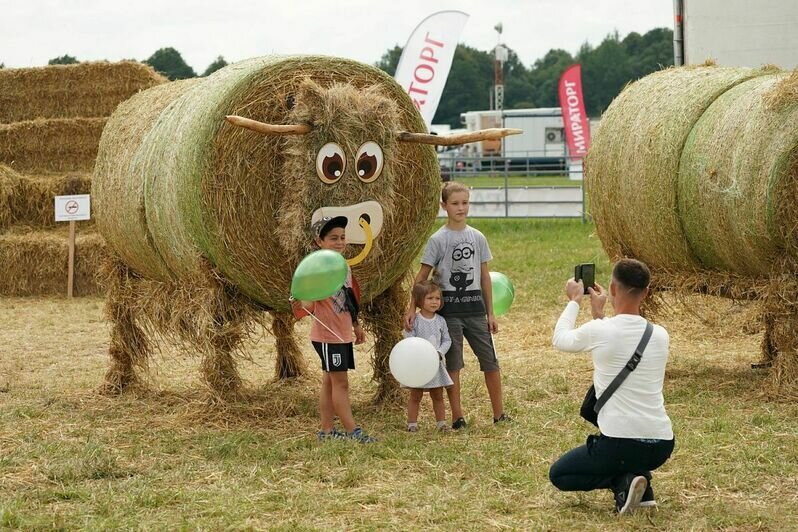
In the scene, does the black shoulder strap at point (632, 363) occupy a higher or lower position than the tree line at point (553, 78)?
lower

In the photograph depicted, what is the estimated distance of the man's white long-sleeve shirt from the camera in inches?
207

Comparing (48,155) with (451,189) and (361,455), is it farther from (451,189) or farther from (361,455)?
(361,455)

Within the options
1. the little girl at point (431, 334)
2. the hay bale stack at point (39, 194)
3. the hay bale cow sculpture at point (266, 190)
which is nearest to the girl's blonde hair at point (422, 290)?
the little girl at point (431, 334)

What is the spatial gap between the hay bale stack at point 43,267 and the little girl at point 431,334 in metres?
9.57

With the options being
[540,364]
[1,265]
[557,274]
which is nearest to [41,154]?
[1,265]

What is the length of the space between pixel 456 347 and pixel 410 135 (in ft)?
4.61

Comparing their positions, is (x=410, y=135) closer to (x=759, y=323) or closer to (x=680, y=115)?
(x=680, y=115)

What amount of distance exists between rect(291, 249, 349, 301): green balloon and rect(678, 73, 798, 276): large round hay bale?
2.99 m

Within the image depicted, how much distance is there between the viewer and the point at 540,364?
32.2 feet

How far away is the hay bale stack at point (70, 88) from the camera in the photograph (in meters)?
17.3

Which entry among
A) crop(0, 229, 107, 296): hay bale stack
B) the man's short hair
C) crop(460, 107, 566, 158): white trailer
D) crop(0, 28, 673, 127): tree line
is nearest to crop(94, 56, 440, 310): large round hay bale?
the man's short hair

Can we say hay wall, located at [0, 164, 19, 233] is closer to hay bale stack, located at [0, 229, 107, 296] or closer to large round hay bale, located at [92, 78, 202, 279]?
hay bale stack, located at [0, 229, 107, 296]

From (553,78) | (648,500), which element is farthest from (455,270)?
(553,78)

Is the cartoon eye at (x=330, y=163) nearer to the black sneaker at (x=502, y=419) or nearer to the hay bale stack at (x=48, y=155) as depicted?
the black sneaker at (x=502, y=419)
